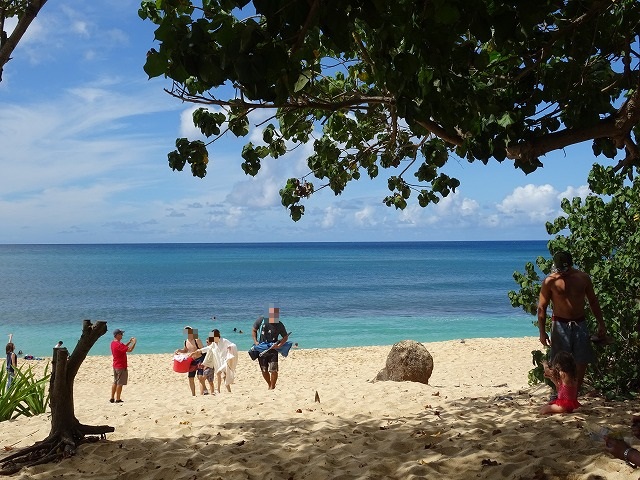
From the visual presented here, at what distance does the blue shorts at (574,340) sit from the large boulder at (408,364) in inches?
225

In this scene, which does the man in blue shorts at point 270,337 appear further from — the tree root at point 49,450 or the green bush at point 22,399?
the tree root at point 49,450

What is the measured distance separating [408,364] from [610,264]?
215 inches

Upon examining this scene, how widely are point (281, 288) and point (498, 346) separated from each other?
4196cm

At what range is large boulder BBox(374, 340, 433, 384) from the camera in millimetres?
12289

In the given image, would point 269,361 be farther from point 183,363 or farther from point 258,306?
point 258,306

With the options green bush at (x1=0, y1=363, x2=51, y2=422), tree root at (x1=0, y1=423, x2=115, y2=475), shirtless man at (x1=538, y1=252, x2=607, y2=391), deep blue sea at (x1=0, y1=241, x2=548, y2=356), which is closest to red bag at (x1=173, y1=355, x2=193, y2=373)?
green bush at (x1=0, y1=363, x2=51, y2=422)

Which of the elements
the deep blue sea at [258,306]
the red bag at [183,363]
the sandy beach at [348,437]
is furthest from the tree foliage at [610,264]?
the deep blue sea at [258,306]

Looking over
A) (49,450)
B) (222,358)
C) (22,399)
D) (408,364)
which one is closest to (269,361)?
(222,358)

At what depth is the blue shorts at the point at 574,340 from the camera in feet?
21.6

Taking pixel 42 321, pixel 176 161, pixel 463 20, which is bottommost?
pixel 42 321

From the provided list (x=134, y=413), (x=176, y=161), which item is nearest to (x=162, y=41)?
(x=176, y=161)

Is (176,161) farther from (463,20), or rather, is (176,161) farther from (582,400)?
(582,400)

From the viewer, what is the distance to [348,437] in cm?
649

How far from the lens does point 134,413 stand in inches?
328
